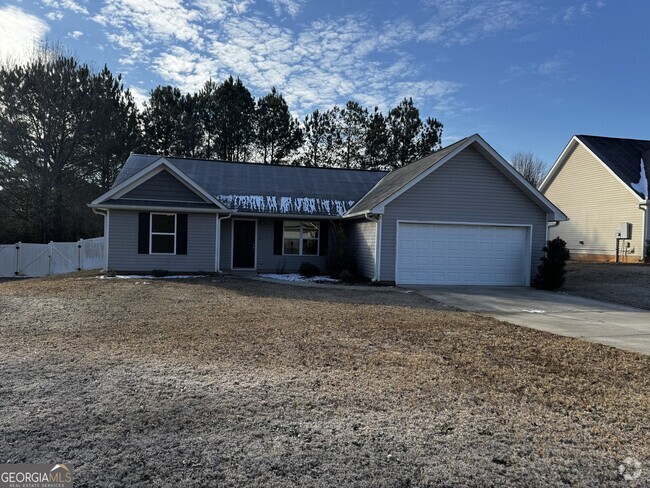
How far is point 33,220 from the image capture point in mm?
24531

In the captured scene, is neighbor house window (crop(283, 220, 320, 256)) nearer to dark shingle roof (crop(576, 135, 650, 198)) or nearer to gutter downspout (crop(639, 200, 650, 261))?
gutter downspout (crop(639, 200, 650, 261))

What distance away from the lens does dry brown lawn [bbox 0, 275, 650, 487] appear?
10.5 feet

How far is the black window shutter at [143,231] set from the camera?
52.8 feet

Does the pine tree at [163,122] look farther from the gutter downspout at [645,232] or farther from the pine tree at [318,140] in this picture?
the gutter downspout at [645,232]

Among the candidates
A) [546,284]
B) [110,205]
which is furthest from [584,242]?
[110,205]

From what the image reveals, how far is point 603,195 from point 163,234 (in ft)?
71.6

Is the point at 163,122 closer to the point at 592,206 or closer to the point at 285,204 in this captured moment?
the point at 285,204

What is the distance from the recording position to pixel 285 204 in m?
18.5

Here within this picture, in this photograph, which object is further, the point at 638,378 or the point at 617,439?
the point at 638,378

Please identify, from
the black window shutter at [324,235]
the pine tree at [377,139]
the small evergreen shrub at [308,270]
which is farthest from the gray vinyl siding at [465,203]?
the pine tree at [377,139]

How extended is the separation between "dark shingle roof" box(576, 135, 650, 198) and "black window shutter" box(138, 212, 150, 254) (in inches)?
864

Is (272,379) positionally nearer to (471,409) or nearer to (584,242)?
(471,409)

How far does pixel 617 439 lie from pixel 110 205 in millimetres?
15518

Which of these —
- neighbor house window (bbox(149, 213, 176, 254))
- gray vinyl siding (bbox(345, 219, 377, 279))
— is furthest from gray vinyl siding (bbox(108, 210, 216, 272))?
gray vinyl siding (bbox(345, 219, 377, 279))
